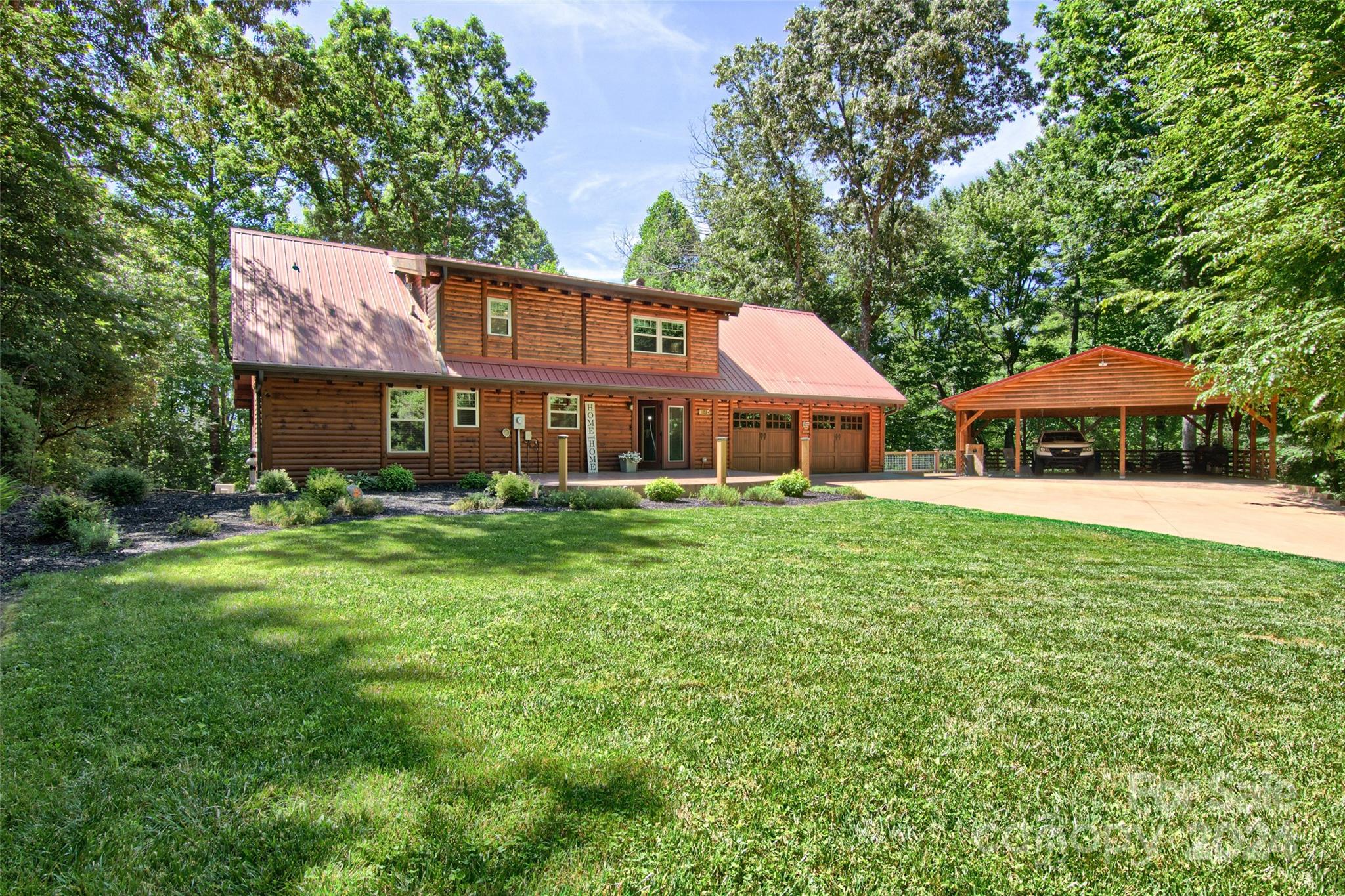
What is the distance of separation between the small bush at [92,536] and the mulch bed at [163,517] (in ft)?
0.29

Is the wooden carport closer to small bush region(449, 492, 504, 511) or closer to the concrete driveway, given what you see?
the concrete driveway

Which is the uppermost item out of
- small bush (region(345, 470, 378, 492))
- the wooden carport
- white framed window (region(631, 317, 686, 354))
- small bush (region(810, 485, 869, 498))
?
white framed window (region(631, 317, 686, 354))

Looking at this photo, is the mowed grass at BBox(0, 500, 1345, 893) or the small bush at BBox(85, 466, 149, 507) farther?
the small bush at BBox(85, 466, 149, 507)

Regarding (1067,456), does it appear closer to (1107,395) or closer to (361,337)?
(1107,395)

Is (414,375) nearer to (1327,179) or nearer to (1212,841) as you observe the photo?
(1212,841)

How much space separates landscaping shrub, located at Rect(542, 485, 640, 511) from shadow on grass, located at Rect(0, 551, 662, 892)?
6.35 m

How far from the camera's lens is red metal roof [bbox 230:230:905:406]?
1295 centimetres

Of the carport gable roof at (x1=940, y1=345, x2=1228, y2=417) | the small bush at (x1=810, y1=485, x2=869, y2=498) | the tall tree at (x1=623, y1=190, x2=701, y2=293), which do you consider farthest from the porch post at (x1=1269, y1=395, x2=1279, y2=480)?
the tall tree at (x1=623, y1=190, x2=701, y2=293)

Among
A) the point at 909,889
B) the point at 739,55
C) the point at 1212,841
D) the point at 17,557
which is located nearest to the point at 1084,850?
the point at 1212,841

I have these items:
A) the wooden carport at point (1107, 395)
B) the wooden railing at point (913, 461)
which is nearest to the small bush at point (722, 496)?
the wooden railing at point (913, 461)

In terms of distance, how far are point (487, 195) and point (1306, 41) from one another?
938 inches

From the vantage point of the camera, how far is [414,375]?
43.3ft


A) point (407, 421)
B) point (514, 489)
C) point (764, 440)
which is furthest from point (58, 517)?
point (764, 440)

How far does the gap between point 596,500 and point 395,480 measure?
4917 millimetres
